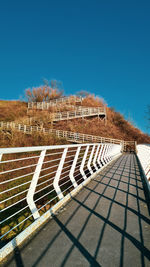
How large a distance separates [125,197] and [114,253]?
85.6 inches

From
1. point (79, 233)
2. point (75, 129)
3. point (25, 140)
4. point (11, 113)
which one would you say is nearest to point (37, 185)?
point (79, 233)

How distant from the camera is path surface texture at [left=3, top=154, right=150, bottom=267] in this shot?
187 cm

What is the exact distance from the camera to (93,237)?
2312mm

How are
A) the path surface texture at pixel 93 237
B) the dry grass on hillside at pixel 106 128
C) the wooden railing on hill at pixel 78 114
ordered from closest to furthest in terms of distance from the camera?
1. the path surface texture at pixel 93 237
2. the dry grass on hillside at pixel 106 128
3. the wooden railing on hill at pixel 78 114

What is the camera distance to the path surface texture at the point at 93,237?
1.87 metres

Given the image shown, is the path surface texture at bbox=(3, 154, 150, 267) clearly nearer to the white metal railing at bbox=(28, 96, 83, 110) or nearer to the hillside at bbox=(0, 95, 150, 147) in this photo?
the hillside at bbox=(0, 95, 150, 147)

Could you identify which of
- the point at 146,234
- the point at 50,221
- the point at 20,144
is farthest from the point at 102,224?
the point at 20,144

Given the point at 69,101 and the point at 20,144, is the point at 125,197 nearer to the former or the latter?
the point at 20,144

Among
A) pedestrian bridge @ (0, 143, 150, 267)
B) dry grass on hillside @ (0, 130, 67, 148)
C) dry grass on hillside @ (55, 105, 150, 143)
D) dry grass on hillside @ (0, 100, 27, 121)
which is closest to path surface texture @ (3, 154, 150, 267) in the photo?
pedestrian bridge @ (0, 143, 150, 267)

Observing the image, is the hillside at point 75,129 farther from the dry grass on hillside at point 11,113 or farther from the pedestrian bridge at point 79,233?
the pedestrian bridge at point 79,233

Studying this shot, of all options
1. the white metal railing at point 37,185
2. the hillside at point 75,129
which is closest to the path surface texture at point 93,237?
the white metal railing at point 37,185

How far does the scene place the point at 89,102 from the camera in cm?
4181

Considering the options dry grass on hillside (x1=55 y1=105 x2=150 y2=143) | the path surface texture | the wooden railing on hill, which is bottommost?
the path surface texture

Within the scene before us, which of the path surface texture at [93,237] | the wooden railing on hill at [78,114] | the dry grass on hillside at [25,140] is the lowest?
the path surface texture at [93,237]
